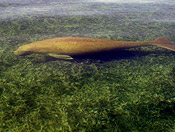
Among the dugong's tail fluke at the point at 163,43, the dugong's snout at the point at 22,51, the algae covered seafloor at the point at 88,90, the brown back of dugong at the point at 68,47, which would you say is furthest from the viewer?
the dugong's tail fluke at the point at 163,43

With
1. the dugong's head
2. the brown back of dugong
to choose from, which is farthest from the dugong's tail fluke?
the dugong's head

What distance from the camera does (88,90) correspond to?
255 cm

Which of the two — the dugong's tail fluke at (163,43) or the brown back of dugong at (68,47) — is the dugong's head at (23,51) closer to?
the brown back of dugong at (68,47)

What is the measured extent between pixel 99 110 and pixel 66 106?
46 centimetres

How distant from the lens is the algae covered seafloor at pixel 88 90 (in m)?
1.96

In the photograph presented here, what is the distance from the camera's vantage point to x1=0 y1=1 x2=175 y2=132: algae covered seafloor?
196 cm

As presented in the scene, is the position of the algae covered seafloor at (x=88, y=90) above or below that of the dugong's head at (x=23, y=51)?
below

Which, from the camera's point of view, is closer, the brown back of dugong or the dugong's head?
the brown back of dugong

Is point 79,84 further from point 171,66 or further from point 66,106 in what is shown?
point 171,66

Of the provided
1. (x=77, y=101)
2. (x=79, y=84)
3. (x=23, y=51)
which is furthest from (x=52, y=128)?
(x=23, y=51)

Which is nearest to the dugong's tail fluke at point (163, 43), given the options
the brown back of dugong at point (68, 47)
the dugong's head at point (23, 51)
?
the brown back of dugong at point (68, 47)

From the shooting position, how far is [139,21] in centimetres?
570

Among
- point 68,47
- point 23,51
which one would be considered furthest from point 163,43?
point 23,51

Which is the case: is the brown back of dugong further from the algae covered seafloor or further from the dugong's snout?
the algae covered seafloor
